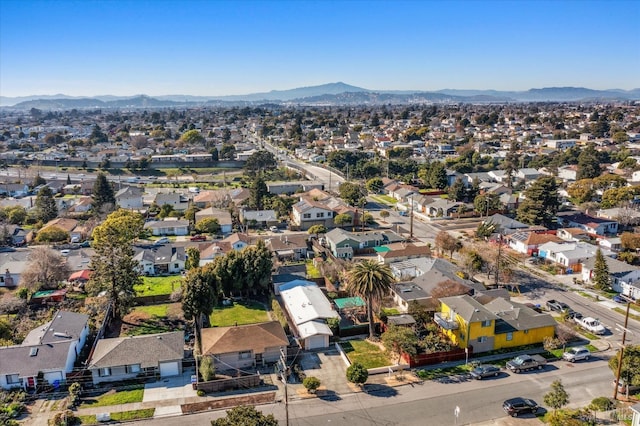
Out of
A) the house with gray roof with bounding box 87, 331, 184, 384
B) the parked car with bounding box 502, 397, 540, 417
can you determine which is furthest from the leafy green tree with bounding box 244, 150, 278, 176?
the parked car with bounding box 502, 397, 540, 417

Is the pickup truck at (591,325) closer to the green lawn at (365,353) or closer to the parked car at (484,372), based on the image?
the parked car at (484,372)

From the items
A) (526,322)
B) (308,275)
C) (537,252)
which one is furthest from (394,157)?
(526,322)

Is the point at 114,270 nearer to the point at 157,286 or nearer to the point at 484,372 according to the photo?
the point at 157,286

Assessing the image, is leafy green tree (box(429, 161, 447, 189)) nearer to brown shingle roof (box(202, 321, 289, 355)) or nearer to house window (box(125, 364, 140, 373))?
brown shingle roof (box(202, 321, 289, 355))

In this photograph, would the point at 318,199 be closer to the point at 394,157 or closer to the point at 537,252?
the point at 537,252

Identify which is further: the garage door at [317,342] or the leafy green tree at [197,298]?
the leafy green tree at [197,298]

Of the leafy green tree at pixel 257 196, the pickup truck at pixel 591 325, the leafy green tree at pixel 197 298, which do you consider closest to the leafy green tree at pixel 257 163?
the leafy green tree at pixel 257 196

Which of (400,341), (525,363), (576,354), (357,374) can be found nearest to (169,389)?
(357,374)
